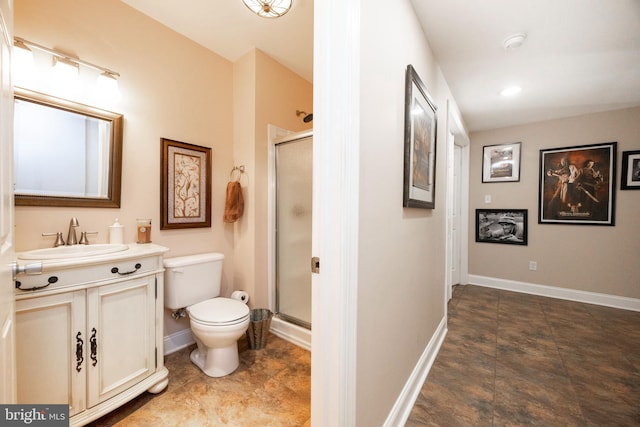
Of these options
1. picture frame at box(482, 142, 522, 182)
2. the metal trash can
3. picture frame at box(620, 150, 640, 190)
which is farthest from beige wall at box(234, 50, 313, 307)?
picture frame at box(620, 150, 640, 190)

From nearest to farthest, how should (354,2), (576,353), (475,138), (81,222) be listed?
(354,2)
(81,222)
(576,353)
(475,138)

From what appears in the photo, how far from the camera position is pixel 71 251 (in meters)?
1.39

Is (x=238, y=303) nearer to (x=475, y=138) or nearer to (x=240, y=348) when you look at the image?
(x=240, y=348)

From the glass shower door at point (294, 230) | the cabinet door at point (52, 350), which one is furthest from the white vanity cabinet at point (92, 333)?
the glass shower door at point (294, 230)

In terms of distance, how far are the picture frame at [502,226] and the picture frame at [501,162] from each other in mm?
473

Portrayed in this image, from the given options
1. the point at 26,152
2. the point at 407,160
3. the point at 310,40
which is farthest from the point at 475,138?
the point at 26,152

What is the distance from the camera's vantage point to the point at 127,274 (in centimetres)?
138

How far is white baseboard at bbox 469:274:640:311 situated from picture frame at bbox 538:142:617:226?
87 centimetres

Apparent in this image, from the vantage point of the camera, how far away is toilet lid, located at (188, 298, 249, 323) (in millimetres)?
1628

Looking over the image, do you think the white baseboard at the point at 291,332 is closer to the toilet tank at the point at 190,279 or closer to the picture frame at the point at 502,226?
the toilet tank at the point at 190,279

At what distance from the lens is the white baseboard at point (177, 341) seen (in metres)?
1.95

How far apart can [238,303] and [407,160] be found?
1.52 m

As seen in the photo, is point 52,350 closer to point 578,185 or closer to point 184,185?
point 184,185

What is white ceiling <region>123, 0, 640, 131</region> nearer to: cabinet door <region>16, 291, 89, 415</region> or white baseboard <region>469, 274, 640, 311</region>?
cabinet door <region>16, 291, 89, 415</region>
